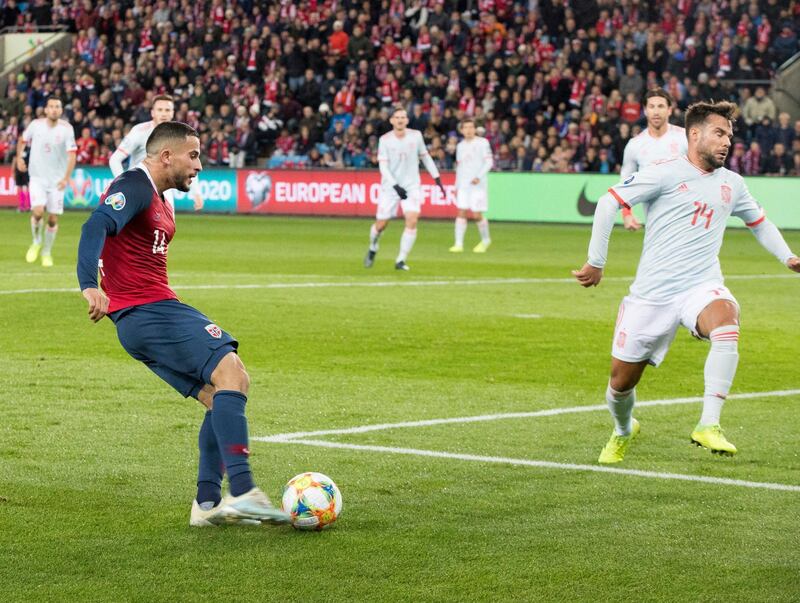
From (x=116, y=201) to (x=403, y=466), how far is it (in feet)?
7.08

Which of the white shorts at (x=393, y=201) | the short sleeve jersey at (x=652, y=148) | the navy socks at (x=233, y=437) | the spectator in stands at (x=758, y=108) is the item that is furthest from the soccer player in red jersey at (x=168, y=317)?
the spectator in stands at (x=758, y=108)

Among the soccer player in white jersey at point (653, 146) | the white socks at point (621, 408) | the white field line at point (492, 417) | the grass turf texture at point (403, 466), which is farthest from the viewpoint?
the soccer player in white jersey at point (653, 146)

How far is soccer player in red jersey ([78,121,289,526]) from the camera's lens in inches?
231

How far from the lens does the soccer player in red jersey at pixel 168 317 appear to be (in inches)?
231

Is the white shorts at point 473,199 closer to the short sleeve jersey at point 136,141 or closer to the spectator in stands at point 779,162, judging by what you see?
the spectator in stands at point 779,162

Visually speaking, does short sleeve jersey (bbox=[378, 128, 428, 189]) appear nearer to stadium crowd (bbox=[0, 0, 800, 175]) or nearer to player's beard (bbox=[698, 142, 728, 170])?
stadium crowd (bbox=[0, 0, 800, 175])

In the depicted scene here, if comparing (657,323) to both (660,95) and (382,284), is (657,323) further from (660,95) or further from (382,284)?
(382,284)

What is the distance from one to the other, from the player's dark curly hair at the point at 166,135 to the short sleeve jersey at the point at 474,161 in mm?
19687

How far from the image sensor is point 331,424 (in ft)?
27.7

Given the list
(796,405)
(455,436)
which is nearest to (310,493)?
(455,436)

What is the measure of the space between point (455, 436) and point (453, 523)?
211 centimetres

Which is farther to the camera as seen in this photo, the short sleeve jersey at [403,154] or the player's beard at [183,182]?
the short sleeve jersey at [403,154]

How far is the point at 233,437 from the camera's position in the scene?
588 centimetres

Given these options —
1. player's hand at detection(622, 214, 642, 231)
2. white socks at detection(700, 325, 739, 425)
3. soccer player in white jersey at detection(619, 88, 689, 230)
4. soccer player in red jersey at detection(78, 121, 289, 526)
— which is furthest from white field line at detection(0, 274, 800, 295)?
soccer player in red jersey at detection(78, 121, 289, 526)
